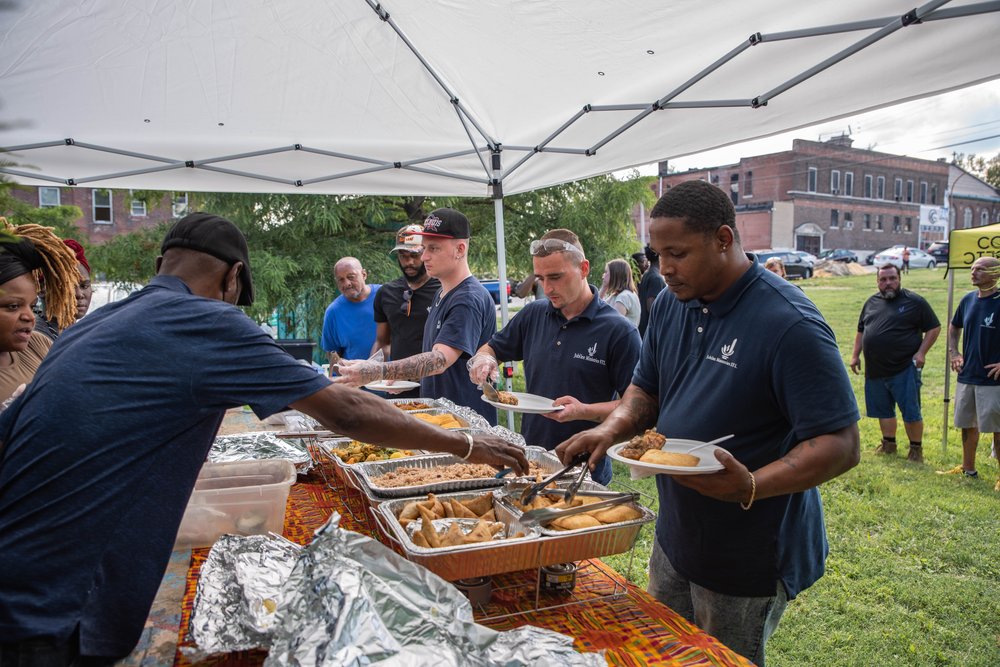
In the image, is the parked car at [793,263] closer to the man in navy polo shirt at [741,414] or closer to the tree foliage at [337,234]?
the tree foliage at [337,234]

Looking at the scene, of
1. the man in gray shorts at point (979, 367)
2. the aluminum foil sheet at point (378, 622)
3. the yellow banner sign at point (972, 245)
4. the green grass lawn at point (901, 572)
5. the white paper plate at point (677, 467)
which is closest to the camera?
the aluminum foil sheet at point (378, 622)

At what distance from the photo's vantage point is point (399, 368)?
9.89ft

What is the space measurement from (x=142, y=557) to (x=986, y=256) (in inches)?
275

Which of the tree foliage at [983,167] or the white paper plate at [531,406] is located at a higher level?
the tree foliage at [983,167]

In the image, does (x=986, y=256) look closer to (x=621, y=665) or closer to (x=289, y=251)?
(x=621, y=665)

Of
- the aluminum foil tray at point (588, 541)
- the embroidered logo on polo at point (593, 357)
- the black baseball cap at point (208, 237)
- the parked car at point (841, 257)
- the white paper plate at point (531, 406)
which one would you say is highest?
the parked car at point (841, 257)

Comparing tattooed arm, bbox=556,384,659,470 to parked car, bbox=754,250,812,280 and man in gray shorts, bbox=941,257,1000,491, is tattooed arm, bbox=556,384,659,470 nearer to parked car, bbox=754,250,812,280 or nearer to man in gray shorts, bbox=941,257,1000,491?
man in gray shorts, bbox=941,257,1000,491

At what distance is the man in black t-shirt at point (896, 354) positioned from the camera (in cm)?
635

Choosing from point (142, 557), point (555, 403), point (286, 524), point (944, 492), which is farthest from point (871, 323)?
point (142, 557)

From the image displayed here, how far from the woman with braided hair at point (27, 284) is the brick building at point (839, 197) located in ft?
111

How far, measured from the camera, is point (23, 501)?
121 centimetres

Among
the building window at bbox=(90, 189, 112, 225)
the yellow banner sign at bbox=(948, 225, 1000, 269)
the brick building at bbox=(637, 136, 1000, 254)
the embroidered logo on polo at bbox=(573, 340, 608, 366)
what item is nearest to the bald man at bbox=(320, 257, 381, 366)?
the embroidered logo on polo at bbox=(573, 340, 608, 366)

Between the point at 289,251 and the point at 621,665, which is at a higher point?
the point at 289,251

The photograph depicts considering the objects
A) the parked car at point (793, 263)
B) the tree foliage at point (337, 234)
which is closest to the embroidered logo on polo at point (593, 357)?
the tree foliage at point (337, 234)
